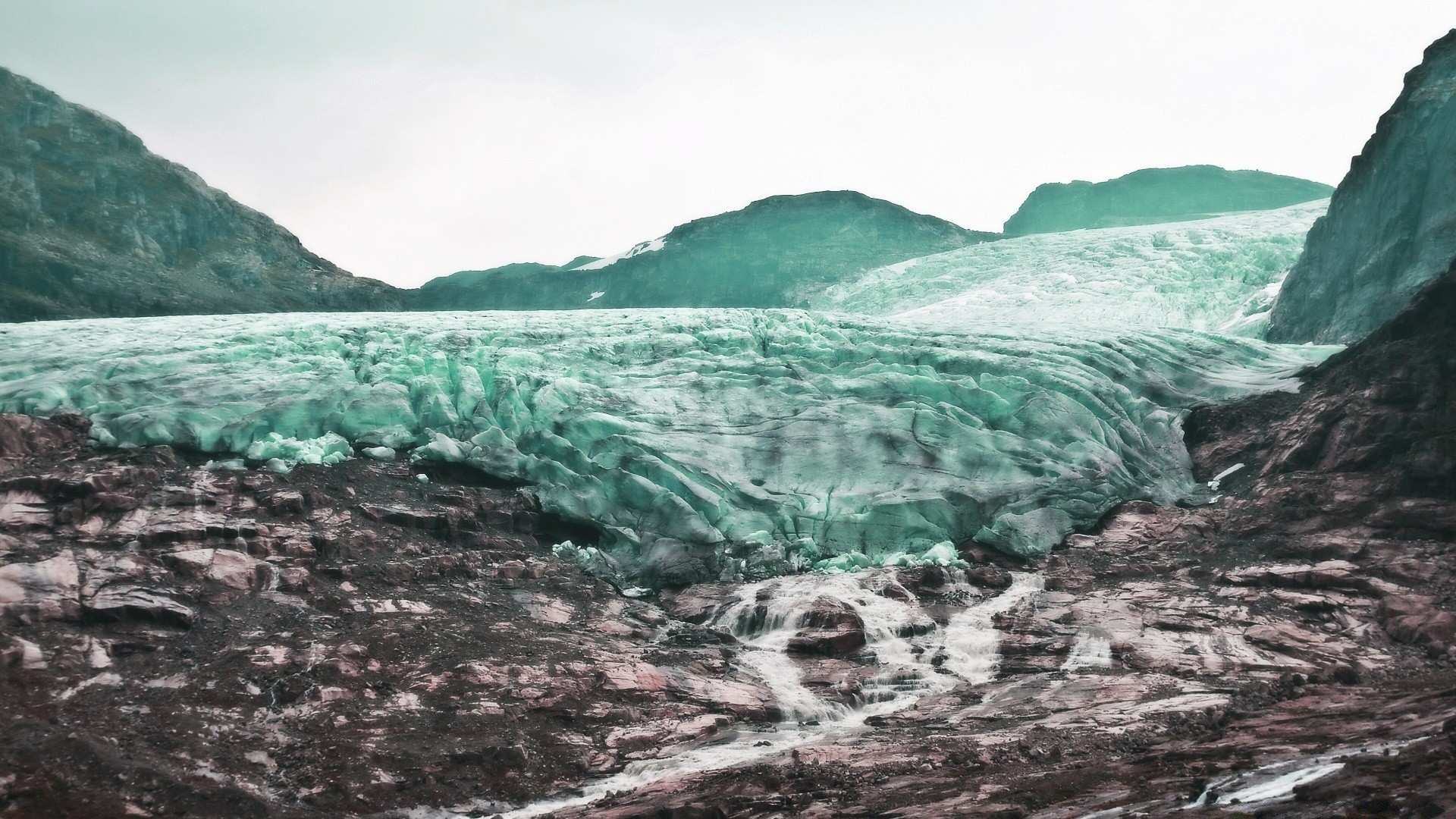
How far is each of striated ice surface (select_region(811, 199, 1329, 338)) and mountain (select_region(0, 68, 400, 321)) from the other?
34003mm

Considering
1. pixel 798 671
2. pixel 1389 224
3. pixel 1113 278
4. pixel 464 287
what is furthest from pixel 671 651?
pixel 464 287

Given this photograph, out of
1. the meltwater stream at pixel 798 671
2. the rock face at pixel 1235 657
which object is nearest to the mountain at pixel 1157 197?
the rock face at pixel 1235 657

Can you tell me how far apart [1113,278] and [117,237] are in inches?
2159

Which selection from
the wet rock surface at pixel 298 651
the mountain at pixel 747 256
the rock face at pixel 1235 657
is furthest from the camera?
the mountain at pixel 747 256

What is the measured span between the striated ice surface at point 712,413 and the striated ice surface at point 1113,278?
10845mm

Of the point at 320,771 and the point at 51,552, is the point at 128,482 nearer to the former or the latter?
the point at 51,552

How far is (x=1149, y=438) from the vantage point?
37906 millimetres

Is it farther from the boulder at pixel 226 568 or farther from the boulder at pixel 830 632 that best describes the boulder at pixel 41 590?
the boulder at pixel 830 632

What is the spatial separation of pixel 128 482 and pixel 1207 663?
88.7 feet

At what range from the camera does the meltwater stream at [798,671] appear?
21516 mm

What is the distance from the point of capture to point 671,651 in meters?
27.1

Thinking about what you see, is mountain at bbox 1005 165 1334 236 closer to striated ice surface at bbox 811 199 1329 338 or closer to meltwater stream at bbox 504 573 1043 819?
striated ice surface at bbox 811 199 1329 338

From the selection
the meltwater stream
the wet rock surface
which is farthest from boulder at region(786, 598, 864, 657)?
the wet rock surface

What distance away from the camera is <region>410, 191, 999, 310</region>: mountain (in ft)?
243
